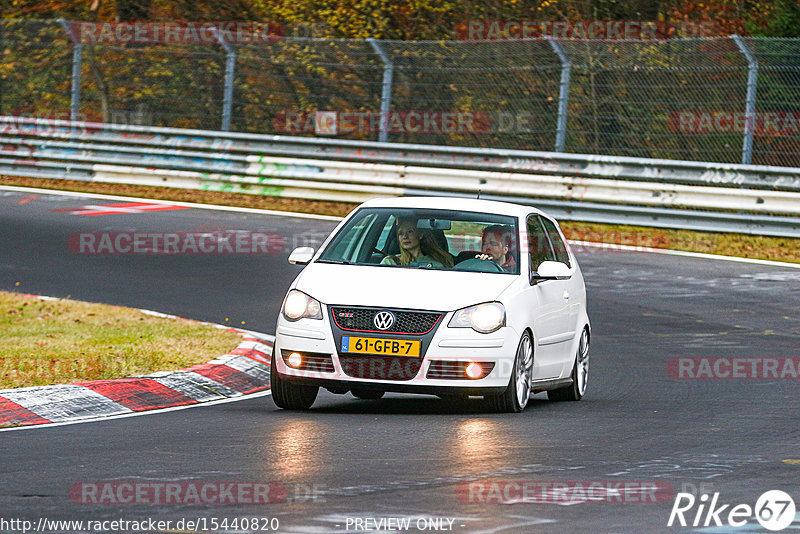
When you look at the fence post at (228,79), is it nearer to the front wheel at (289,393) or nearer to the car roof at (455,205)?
the car roof at (455,205)

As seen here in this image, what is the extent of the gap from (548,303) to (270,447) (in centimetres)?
313

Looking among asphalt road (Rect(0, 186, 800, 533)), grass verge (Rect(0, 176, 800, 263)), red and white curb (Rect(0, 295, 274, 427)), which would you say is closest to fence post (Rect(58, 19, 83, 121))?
grass verge (Rect(0, 176, 800, 263))

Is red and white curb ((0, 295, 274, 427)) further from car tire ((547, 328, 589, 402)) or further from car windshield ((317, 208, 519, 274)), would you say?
car tire ((547, 328, 589, 402))

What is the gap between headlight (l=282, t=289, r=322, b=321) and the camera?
9.62 meters

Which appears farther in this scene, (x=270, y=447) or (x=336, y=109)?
(x=336, y=109)

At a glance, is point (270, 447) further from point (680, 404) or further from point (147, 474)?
point (680, 404)

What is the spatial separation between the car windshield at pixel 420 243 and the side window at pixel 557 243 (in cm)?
75

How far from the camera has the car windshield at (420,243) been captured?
10391mm

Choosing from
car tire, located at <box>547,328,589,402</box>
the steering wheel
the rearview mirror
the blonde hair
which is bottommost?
car tire, located at <box>547,328,589,402</box>

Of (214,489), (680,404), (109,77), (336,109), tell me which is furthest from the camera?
(109,77)

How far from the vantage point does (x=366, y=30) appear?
100ft

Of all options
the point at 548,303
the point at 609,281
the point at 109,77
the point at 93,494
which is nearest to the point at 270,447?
the point at 93,494

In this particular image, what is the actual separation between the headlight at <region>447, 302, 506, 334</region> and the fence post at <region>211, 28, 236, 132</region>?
55.5 feet

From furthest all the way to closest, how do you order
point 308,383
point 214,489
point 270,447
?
1. point 308,383
2. point 270,447
3. point 214,489
